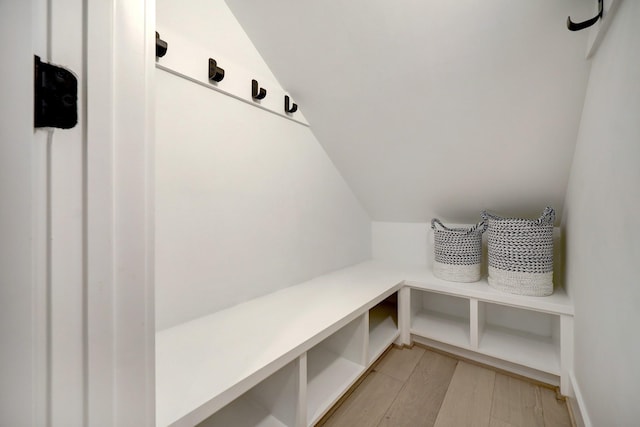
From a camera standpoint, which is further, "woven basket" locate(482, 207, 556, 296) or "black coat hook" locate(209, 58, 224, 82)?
"woven basket" locate(482, 207, 556, 296)

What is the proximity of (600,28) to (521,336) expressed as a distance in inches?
54.4

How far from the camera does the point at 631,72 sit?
0.50 meters

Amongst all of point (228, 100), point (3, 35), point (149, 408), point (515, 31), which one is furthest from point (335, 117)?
point (149, 408)

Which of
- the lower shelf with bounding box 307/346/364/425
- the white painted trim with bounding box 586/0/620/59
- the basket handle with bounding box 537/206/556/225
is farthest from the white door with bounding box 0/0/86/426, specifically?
the basket handle with bounding box 537/206/556/225

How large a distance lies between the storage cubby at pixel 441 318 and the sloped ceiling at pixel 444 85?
0.63m

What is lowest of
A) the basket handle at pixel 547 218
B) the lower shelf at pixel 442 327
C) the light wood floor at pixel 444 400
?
the light wood floor at pixel 444 400

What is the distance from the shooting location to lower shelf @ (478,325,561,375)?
1100 millimetres

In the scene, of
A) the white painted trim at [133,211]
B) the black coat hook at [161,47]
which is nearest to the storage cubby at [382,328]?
the white painted trim at [133,211]

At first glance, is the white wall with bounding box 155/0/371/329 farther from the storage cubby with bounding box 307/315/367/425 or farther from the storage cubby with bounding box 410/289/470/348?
the storage cubby with bounding box 410/289/470/348

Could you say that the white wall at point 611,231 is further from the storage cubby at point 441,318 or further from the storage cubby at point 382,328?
the storage cubby at point 382,328

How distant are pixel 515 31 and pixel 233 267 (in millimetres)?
1270

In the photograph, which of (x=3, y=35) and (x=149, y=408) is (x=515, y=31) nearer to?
(x=3, y=35)

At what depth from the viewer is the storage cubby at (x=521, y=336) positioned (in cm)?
113

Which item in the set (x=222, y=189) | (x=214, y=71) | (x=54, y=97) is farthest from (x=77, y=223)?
(x=214, y=71)
